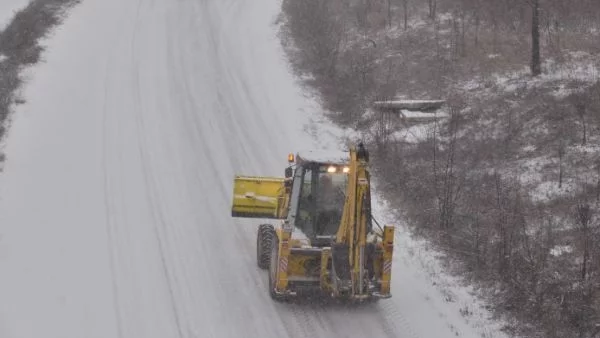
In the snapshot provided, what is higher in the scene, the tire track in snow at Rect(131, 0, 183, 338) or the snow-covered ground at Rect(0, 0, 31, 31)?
the snow-covered ground at Rect(0, 0, 31, 31)

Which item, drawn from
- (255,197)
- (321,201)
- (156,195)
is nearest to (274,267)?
(321,201)

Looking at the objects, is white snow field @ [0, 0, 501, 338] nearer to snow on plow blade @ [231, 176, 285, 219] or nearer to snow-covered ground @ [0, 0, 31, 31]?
snow on plow blade @ [231, 176, 285, 219]

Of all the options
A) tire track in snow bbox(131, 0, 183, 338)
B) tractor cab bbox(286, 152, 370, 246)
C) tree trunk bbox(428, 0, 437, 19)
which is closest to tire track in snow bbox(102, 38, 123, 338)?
tire track in snow bbox(131, 0, 183, 338)

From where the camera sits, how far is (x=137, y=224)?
1531 cm

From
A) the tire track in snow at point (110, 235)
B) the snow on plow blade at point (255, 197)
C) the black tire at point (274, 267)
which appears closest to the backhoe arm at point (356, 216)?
the black tire at point (274, 267)

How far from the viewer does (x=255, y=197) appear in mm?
14930

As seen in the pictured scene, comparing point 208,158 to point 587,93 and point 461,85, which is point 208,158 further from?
point 587,93

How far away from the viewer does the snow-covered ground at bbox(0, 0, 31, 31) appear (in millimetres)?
32269

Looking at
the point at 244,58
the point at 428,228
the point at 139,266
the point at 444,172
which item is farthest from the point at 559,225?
the point at 244,58

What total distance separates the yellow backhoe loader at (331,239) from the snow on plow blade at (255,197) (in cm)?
194

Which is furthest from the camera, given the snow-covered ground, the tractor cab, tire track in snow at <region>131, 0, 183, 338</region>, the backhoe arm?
the snow-covered ground

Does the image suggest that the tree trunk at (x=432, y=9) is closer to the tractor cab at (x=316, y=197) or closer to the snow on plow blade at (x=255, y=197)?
the snow on plow blade at (x=255, y=197)

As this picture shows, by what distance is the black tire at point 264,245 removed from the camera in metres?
13.5

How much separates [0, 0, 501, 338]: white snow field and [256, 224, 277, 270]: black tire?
260 mm
